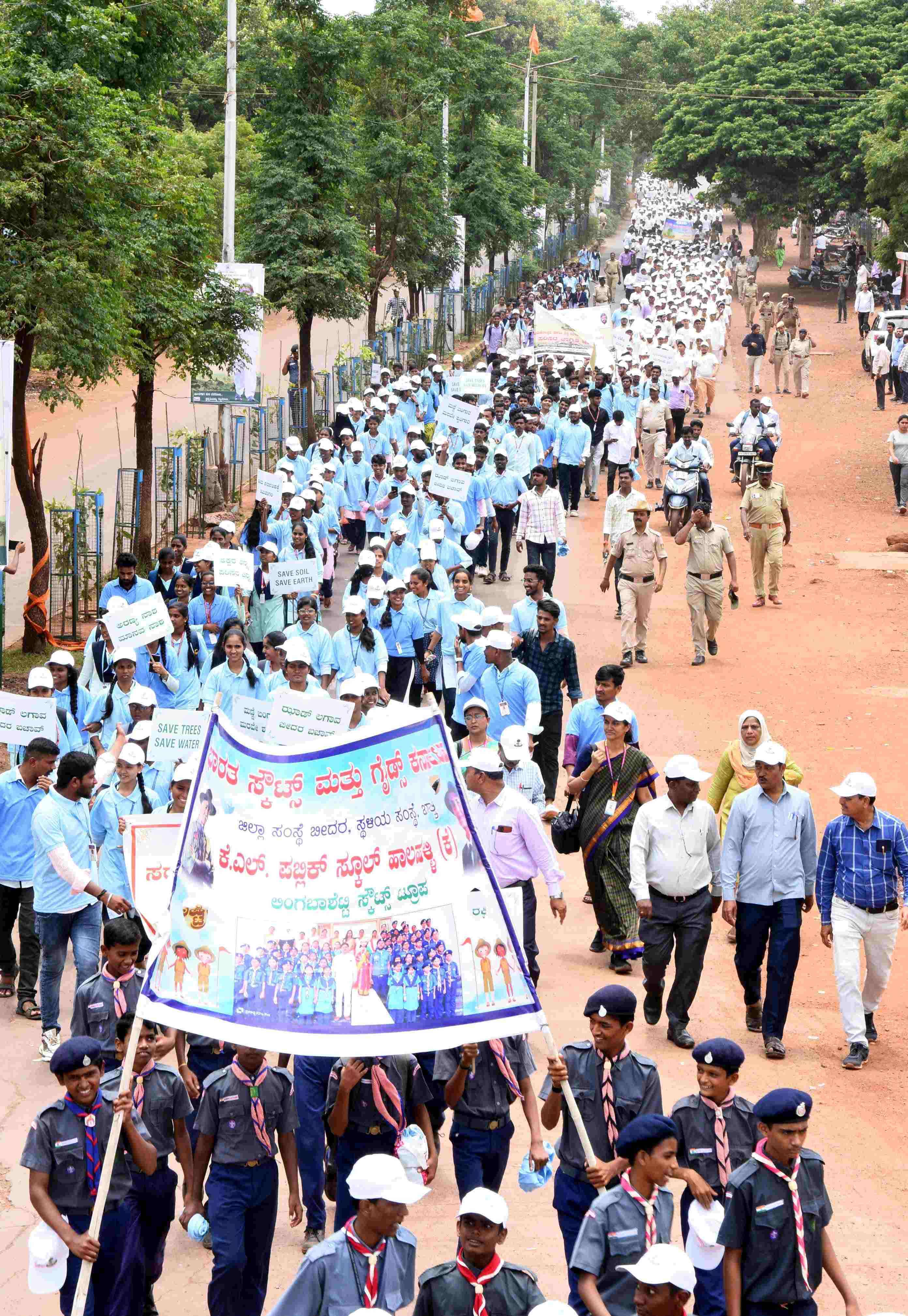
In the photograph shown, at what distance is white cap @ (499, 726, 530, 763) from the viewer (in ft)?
32.9

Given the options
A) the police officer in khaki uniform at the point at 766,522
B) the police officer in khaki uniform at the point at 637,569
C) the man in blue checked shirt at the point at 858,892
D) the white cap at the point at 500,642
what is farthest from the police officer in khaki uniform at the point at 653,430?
the man in blue checked shirt at the point at 858,892

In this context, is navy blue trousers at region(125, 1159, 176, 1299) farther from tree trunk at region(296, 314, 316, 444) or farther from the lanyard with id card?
tree trunk at region(296, 314, 316, 444)

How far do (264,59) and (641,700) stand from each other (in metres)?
16.9

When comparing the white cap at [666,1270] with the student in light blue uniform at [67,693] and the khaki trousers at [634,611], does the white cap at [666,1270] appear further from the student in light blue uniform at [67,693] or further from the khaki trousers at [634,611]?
the khaki trousers at [634,611]

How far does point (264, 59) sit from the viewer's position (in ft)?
96.3

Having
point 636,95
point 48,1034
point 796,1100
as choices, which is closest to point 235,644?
point 48,1034

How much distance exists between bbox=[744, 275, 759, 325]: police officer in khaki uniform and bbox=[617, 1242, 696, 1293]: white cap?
42.0 metres

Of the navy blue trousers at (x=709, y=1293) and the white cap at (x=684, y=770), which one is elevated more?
the white cap at (x=684, y=770)

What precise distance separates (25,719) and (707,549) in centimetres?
891

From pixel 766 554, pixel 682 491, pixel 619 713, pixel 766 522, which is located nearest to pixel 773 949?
pixel 619 713

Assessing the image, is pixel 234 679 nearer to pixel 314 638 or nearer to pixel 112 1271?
pixel 314 638

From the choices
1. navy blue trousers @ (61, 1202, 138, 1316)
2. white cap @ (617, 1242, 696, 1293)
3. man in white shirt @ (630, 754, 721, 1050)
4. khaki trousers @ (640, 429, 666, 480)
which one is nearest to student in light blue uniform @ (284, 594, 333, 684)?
man in white shirt @ (630, 754, 721, 1050)

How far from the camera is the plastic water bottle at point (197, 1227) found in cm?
650

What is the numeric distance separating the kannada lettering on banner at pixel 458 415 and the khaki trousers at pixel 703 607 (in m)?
5.31
